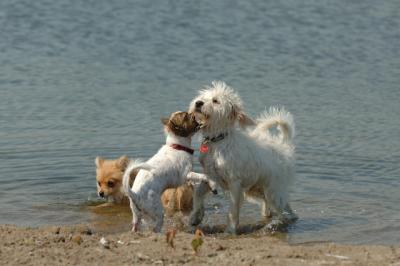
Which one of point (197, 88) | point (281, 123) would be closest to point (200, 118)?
point (281, 123)

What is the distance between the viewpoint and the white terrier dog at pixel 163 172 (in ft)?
28.5

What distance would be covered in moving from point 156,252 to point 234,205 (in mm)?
2221

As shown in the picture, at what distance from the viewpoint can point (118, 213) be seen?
10578mm

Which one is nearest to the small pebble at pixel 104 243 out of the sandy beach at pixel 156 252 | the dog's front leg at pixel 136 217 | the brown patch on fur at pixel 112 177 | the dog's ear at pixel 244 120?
the sandy beach at pixel 156 252

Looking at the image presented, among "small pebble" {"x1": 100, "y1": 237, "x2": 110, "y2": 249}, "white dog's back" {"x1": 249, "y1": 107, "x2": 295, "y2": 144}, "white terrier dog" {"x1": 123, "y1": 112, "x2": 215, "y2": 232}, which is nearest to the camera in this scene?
"small pebble" {"x1": 100, "y1": 237, "x2": 110, "y2": 249}

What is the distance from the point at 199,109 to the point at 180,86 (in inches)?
252

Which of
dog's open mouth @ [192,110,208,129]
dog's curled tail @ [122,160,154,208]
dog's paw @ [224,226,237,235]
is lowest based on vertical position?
dog's paw @ [224,226,237,235]

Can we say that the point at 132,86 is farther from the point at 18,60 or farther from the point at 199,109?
the point at 199,109

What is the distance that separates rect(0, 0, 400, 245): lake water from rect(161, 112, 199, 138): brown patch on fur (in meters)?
1.40

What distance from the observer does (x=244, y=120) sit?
941 cm

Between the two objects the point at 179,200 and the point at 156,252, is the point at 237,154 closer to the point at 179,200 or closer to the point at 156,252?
the point at 179,200

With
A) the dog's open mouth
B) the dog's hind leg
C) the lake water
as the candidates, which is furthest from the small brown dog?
the dog's open mouth

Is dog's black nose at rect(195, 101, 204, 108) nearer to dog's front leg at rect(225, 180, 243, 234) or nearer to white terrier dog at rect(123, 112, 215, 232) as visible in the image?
white terrier dog at rect(123, 112, 215, 232)

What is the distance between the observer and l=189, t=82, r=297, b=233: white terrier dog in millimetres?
A: 9188
